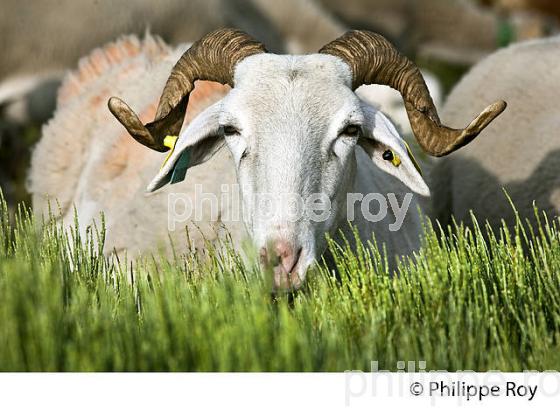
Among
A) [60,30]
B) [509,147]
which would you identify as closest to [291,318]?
[509,147]

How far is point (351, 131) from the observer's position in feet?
16.8

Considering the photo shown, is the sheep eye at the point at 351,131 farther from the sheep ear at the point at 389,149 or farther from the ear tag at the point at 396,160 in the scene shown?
the ear tag at the point at 396,160

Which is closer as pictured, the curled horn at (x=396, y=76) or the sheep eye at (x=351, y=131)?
the sheep eye at (x=351, y=131)

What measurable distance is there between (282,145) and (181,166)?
691mm

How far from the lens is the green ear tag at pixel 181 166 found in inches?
212

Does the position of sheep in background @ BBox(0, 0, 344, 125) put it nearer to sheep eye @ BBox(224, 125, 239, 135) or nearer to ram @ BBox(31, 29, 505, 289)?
ram @ BBox(31, 29, 505, 289)

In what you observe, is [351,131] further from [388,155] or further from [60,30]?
[60,30]

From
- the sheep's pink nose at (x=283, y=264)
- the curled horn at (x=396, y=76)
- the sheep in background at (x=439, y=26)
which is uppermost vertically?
the sheep in background at (x=439, y=26)

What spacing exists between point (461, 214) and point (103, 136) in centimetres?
221

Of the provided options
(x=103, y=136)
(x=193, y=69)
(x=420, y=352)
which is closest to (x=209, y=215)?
(x=193, y=69)

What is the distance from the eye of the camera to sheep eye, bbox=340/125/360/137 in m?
5.11

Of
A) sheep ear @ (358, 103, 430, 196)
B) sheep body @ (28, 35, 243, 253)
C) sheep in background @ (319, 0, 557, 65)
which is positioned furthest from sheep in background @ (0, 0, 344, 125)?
sheep ear @ (358, 103, 430, 196)

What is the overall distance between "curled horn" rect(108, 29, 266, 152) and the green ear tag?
0.17m

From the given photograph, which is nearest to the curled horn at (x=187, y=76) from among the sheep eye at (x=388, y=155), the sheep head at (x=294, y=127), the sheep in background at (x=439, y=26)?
the sheep head at (x=294, y=127)
